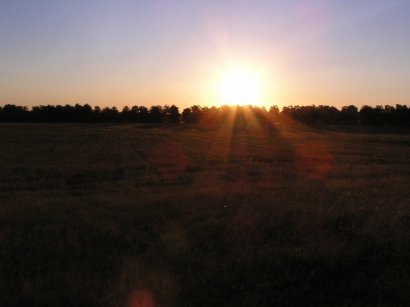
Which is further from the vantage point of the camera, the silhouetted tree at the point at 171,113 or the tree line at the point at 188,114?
the silhouetted tree at the point at 171,113

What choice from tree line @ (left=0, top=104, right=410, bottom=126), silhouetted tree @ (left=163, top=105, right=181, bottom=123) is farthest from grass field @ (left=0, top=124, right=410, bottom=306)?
silhouetted tree @ (left=163, top=105, right=181, bottom=123)

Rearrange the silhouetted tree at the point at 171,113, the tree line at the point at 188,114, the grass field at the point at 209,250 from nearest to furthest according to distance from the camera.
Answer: the grass field at the point at 209,250 < the tree line at the point at 188,114 < the silhouetted tree at the point at 171,113

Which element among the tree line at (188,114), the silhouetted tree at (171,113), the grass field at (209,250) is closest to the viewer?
the grass field at (209,250)

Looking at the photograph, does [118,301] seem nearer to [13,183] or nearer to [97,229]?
[97,229]

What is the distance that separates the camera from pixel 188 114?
15962cm

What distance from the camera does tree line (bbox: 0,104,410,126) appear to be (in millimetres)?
127725

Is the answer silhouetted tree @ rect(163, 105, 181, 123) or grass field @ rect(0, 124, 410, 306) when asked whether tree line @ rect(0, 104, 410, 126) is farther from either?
grass field @ rect(0, 124, 410, 306)

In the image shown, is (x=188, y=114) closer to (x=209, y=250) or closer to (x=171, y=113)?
(x=171, y=113)

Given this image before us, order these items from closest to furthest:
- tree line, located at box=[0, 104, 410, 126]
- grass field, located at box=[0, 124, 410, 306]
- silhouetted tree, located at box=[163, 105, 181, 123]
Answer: grass field, located at box=[0, 124, 410, 306]
tree line, located at box=[0, 104, 410, 126]
silhouetted tree, located at box=[163, 105, 181, 123]

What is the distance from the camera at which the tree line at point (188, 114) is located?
5029 inches

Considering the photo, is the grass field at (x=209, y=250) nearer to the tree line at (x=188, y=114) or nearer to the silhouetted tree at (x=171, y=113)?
the tree line at (x=188, y=114)

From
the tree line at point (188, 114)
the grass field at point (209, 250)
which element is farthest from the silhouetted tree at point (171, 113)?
the grass field at point (209, 250)

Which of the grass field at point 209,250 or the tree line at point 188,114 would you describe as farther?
the tree line at point 188,114

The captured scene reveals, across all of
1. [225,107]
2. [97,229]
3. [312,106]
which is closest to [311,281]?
[97,229]
